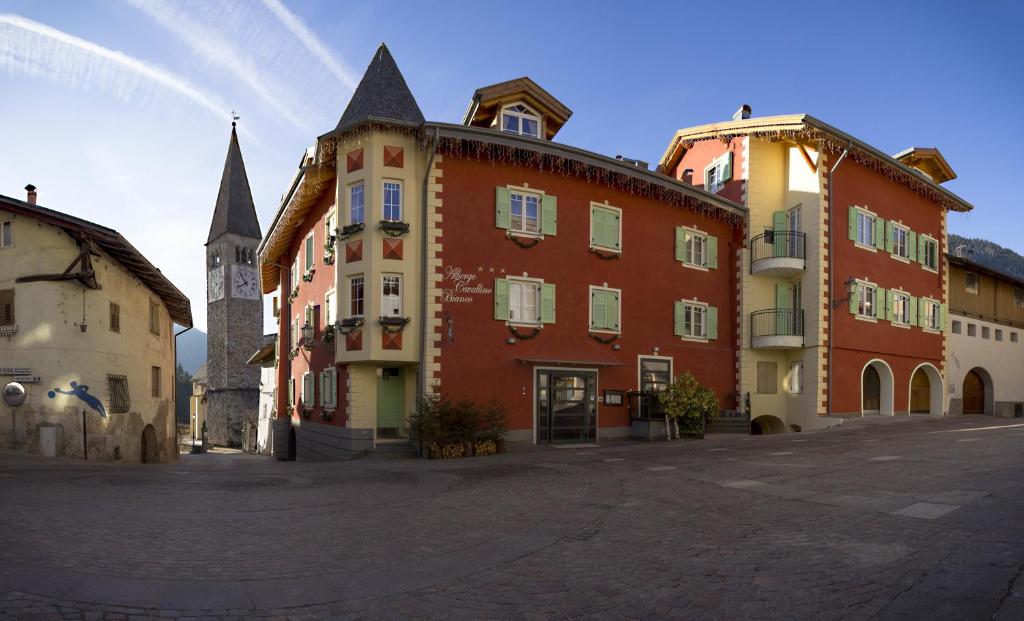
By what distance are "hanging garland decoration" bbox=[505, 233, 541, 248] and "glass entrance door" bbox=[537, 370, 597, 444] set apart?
3.93m

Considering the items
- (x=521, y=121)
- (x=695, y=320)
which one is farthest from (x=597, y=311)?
(x=521, y=121)

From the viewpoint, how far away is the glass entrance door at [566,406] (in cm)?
1950

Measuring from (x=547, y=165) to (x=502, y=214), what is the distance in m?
2.35

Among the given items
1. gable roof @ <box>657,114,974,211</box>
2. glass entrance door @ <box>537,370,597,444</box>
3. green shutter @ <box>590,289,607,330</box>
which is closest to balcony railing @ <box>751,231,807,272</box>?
gable roof @ <box>657,114,974,211</box>

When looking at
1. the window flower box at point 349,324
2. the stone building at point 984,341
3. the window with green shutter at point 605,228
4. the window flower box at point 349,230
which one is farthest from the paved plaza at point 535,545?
the stone building at point 984,341

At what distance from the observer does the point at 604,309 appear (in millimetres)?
21016

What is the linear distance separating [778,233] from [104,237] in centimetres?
2312

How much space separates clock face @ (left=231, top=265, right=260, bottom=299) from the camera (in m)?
69.1

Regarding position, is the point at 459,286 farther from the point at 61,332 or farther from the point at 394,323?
the point at 61,332

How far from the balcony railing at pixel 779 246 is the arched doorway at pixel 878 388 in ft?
18.8

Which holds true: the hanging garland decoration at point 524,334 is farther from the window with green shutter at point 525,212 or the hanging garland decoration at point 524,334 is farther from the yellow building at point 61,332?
the yellow building at point 61,332

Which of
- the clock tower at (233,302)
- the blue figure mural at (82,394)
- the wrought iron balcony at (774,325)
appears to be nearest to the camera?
the blue figure mural at (82,394)

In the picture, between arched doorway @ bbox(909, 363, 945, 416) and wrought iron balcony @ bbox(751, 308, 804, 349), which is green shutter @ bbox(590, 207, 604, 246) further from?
arched doorway @ bbox(909, 363, 945, 416)

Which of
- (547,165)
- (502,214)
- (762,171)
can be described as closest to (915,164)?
(762,171)
